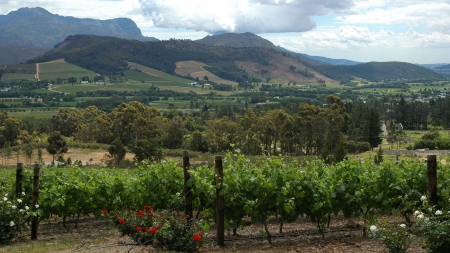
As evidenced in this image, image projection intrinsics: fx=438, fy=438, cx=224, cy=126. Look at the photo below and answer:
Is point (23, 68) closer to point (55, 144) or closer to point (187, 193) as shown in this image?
point (55, 144)

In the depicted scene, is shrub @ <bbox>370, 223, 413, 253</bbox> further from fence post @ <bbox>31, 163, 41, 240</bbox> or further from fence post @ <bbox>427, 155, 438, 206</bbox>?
fence post @ <bbox>31, 163, 41, 240</bbox>

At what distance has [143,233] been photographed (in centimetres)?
762

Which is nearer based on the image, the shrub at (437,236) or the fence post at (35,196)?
the shrub at (437,236)

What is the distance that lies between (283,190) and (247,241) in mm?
1439

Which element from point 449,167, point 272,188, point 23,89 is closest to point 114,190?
point 272,188

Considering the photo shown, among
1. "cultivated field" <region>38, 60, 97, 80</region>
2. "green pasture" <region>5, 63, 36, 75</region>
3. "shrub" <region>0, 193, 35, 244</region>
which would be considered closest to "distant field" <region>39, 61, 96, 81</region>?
"cultivated field" <region>38, 60, 97, 80</region>

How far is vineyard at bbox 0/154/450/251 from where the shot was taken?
25.7 ft

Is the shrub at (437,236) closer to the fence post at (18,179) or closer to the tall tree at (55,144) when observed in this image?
the fence post at (18,179)

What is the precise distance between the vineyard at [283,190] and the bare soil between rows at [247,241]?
360mm

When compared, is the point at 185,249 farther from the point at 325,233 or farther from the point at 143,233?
the point at 325,233

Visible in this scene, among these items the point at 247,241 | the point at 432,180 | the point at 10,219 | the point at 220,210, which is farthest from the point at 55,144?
the point at 432,180

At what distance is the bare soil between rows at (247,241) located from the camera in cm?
760

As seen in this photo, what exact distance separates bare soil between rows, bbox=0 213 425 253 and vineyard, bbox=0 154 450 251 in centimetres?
36

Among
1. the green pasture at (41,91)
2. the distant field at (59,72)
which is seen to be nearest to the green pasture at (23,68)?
the distant field at (59,72)
